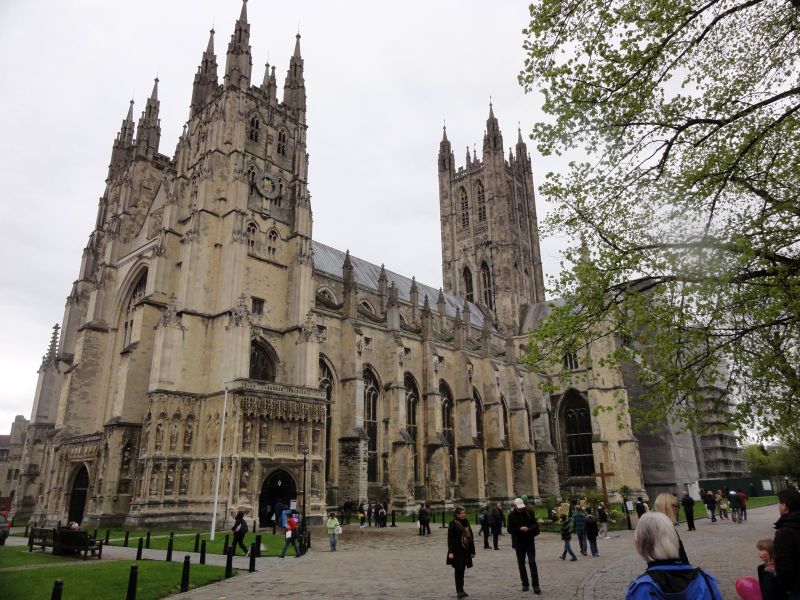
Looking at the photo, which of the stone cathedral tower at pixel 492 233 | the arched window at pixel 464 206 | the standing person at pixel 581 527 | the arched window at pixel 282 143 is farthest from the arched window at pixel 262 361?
the arched window at pixel 464 206

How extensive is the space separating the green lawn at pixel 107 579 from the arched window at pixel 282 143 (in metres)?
28.2

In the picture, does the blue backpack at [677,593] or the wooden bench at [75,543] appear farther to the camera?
the wooden bench at [75,543]

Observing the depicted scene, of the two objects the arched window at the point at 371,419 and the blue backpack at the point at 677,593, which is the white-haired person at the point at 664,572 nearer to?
the blue backpack at the point at 677,593

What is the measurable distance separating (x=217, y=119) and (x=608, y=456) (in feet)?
128

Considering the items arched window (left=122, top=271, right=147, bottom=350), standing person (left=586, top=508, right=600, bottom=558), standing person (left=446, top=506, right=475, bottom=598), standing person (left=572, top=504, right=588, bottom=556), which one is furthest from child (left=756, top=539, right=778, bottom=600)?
arched window (left=122, top=271, right=147, bottom=350)

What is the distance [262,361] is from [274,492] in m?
7.30

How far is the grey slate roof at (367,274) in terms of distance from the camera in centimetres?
4356

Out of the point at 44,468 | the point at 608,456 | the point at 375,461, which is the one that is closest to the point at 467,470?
the point at 375,461

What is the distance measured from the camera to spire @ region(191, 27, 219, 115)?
38219 millimetres

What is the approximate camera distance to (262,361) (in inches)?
1255

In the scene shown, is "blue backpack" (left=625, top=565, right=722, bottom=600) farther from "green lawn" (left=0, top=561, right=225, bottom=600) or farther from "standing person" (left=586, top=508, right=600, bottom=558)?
"standing person" (left=586, top=508, right=600, bottom=558)

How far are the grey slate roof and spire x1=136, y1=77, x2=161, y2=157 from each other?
14.1 metres

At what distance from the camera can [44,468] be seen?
116 feet

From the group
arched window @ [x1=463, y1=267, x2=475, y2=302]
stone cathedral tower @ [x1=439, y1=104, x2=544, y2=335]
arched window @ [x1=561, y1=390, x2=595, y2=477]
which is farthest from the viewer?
arched window @ [x1=463, y1=267, x2=475, y2=302]
